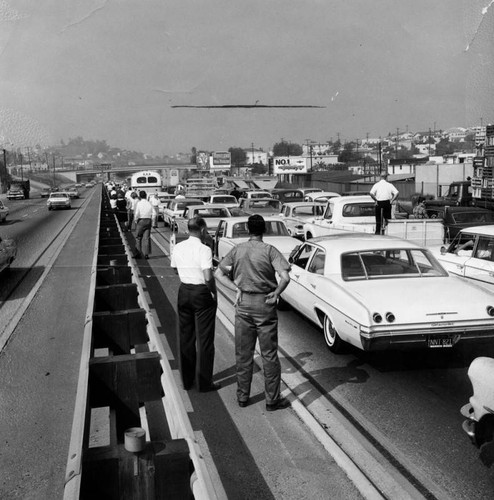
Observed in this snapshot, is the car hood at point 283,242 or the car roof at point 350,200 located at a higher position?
the car roof at point 350,200

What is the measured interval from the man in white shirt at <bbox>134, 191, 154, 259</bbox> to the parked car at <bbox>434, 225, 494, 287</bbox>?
8.41 metres

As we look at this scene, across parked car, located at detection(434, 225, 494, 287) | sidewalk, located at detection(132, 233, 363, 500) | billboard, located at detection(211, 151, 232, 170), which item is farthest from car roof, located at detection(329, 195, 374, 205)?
billboard, located at detection(211, 151, 232, 170)

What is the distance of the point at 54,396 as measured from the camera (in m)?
6.77

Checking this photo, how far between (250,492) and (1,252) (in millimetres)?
11406

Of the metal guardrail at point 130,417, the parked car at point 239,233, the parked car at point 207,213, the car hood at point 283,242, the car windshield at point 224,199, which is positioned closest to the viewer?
the metal guardrail at point 130,417

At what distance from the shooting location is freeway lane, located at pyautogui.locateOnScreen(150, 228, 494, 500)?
4.88 metres

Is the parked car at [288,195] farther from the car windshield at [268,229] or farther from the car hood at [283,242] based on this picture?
the car hood at [283,242]

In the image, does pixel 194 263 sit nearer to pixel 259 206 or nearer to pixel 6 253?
pixel 6 253

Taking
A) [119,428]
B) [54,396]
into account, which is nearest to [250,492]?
[119,428]

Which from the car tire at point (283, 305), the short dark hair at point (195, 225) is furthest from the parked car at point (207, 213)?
the short dark hair at point (195, 225)

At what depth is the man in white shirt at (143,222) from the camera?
55.7 feet

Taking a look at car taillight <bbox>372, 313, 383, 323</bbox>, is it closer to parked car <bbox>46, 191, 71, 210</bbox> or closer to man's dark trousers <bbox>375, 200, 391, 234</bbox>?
man's dark trousers <bbox>375, 200, 391, 234</bbox>

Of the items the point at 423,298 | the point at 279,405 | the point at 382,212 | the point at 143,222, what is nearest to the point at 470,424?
the point at 279,405

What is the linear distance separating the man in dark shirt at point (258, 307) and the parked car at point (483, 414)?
6.16ft
